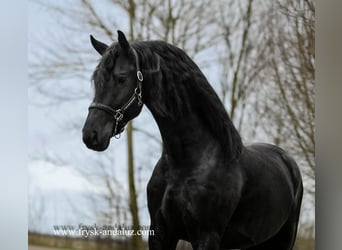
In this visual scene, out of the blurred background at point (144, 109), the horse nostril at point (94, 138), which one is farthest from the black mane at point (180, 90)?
the blurred background at point (144, 109)

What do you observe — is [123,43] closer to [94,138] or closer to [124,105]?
[124,105]

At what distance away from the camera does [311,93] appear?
8.29 ft

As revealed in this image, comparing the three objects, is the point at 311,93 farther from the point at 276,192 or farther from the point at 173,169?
the point at 173,169

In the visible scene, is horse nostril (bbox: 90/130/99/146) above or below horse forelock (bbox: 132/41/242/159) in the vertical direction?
below

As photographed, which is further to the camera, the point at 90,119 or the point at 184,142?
the point at 184,142

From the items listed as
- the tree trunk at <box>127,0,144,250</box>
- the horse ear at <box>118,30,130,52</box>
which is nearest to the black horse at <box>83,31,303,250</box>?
the horse ear at <box>118,30,130,52</box>

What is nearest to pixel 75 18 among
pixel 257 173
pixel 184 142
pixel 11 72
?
pixel 11 72

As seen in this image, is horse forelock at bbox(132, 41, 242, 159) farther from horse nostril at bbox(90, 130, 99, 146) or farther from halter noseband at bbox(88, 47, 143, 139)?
horse nostril at bbox(90, 130, 99, 146)

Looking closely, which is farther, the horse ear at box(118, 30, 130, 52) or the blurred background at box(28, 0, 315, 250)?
the blurred background at box(28, 0, 315, 250)

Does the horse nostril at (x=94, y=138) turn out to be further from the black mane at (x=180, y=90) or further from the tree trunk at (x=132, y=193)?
the tree trunk at (x=132, y=193)

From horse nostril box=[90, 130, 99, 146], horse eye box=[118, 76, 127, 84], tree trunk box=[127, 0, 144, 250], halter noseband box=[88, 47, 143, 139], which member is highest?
horse eye box=[118, 76, 127, 84]

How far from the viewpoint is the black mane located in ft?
5.85

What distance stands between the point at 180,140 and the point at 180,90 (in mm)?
143

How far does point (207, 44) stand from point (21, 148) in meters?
0.75
